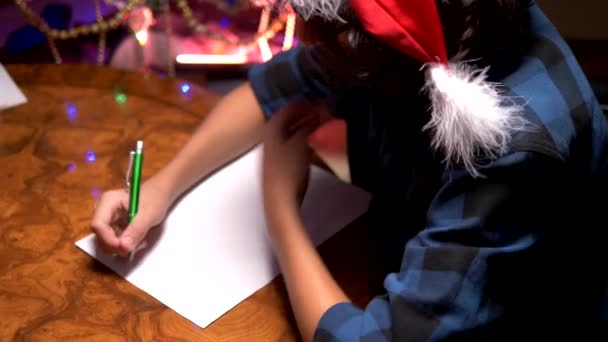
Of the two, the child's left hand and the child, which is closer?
the child

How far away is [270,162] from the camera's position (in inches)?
31.6

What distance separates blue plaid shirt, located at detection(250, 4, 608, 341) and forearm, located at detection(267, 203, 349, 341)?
2 cm

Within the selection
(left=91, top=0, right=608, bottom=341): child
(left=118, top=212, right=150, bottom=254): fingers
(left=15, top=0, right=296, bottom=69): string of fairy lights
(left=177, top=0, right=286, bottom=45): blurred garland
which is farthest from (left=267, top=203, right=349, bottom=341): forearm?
(left=177, top=0, right=286, bottom=45): blurred garland

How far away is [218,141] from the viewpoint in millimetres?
916

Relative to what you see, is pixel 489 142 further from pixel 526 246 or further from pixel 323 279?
pixel 323 279

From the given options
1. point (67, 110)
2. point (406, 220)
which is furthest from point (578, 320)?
point (67, 110)

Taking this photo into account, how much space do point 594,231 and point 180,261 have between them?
18.1 inches

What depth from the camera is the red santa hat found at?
0.52 meters

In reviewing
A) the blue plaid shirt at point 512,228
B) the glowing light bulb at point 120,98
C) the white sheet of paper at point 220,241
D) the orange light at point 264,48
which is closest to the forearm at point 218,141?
the white sheet of paper at point 220,241

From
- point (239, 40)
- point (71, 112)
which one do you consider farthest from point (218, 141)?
point (239, 40)

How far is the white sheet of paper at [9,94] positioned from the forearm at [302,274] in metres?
0.51

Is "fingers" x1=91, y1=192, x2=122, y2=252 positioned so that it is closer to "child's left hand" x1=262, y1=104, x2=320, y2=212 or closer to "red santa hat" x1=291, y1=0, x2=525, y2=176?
"child's left hand" x1=262, y1=104, x2=320, y2=212

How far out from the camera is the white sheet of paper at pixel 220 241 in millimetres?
715

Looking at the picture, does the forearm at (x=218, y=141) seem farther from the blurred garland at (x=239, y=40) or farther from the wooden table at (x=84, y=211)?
the blurred garland at (x=239, y=40)
